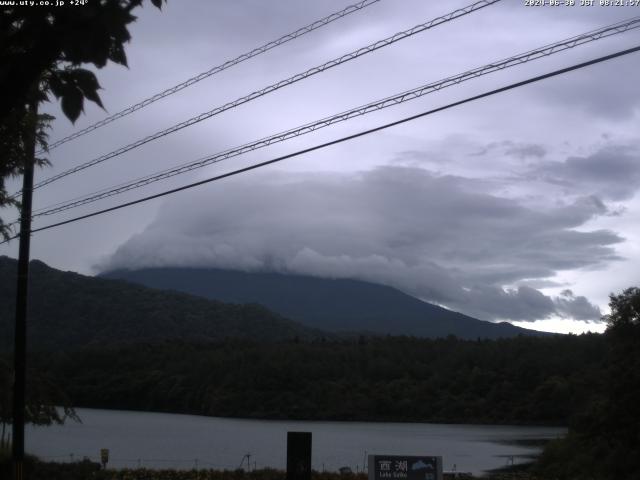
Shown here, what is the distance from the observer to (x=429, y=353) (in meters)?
108

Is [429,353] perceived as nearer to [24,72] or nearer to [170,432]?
[170,432]

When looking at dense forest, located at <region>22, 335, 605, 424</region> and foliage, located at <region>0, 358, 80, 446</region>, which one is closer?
foliage, located at <region>0, 358, 80, 446</region>

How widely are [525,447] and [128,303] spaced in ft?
301

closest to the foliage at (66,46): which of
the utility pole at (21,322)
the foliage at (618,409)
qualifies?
the utility pole at (21,322)

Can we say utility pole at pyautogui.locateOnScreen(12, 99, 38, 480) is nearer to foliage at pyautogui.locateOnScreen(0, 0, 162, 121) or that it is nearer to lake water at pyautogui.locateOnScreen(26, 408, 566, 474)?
foliage at pyautogui.locateOnScreen(0, 0, 162, 121)

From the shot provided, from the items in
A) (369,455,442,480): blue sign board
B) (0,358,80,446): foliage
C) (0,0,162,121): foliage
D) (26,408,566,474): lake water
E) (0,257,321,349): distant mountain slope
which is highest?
(0,257,321,349): distant mountain slope

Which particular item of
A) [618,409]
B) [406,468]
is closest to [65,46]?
[406,468]

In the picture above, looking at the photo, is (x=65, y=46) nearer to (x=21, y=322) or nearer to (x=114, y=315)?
(x=21, y=322)

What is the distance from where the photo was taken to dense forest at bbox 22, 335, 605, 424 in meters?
86.6

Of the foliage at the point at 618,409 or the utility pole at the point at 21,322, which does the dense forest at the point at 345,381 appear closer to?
the foliage at the point at 618,409

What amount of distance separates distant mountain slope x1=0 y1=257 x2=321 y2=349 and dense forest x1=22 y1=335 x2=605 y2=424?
14995 millimetres

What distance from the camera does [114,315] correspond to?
5330 inches

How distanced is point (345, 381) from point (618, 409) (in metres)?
63.4

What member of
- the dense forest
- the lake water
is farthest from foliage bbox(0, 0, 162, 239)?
the dense forest
